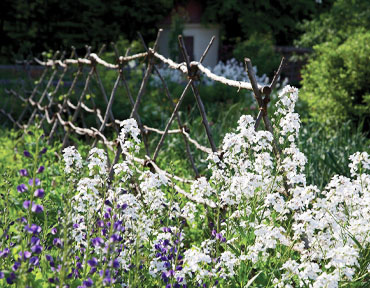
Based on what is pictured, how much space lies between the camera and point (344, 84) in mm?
7293

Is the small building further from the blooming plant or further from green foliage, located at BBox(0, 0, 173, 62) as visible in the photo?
the blooming plant

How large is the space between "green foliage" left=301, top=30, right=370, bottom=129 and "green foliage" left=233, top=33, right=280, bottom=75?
281 inches

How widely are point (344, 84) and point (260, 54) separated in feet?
28.3

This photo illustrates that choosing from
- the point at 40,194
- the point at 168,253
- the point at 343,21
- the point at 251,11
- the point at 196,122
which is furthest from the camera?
the point at 251,11

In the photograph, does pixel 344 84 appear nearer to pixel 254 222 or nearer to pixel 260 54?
pixel 254 222

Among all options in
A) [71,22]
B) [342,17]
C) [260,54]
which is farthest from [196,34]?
[342,17]

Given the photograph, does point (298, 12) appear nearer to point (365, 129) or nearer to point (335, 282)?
point (365, 129)

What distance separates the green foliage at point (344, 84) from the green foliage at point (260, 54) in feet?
23.4

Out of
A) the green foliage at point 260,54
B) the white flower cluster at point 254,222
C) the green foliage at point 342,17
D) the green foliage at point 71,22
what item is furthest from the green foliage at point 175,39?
the white flower cluster at point 254,222

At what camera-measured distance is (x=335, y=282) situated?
6.13 feet

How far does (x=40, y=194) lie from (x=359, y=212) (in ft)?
5.00

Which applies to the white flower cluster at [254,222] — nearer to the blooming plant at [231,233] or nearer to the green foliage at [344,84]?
the blooming plant at [231,233]

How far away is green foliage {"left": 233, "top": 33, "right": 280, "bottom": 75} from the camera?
15.1 meters

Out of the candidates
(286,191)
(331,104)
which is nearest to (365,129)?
(331,104)
